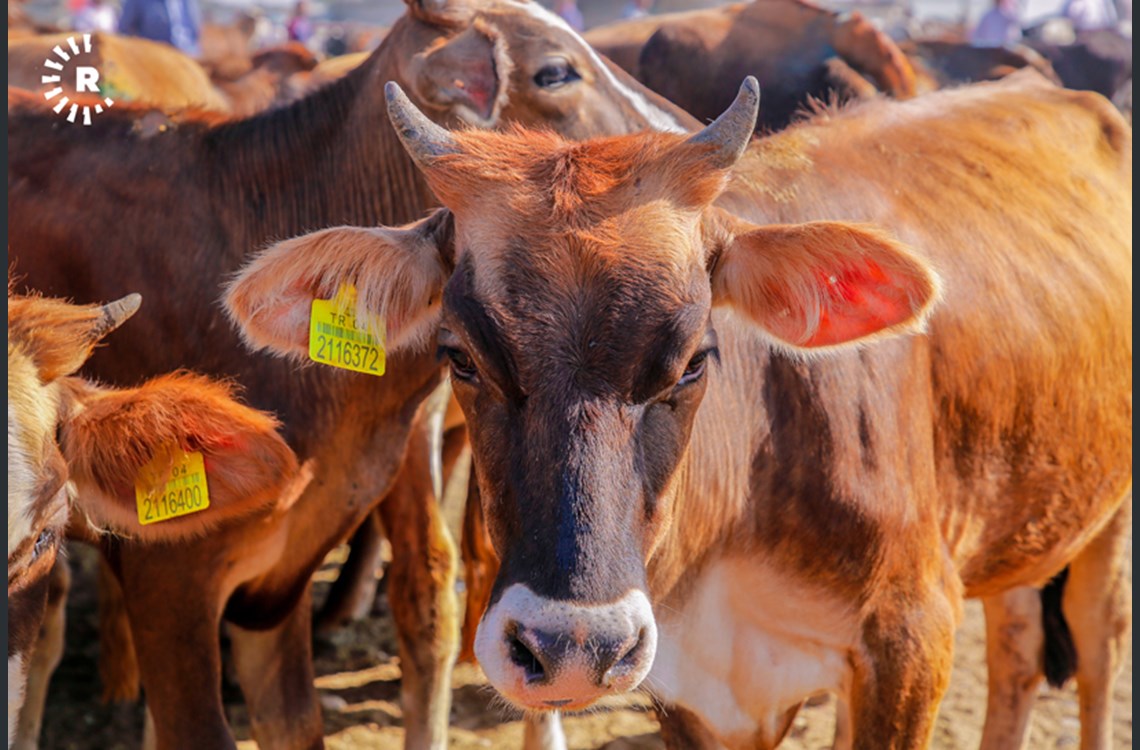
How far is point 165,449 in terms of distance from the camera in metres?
3.16

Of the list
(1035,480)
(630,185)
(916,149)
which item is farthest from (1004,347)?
(630,185)

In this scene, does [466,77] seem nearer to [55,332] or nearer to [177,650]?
[55,332]

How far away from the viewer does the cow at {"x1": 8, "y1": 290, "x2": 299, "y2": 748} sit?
2.89 meters

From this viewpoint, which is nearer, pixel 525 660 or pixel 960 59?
pixel 525 660

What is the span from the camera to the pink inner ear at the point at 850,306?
3.01m

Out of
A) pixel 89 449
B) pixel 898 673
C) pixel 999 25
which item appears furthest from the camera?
pixel 999 25

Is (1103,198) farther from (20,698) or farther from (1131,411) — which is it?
(20,698)

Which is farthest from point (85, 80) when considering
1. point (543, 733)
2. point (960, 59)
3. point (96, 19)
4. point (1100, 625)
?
point (96, 19)

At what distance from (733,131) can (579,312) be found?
0.63 m

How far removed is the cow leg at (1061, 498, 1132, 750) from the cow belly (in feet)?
5.62

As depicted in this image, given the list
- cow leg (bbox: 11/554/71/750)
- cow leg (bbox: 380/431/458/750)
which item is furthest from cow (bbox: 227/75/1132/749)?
cow leg (bbox: 11/554/71/750)

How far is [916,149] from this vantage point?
164 inches

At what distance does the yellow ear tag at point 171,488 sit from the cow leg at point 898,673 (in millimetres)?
1747

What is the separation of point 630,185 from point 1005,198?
73.4 inches
